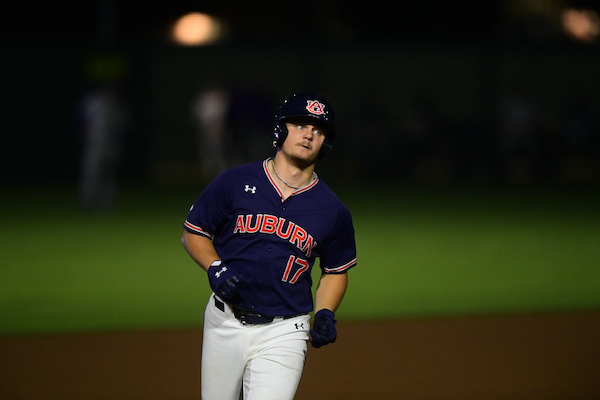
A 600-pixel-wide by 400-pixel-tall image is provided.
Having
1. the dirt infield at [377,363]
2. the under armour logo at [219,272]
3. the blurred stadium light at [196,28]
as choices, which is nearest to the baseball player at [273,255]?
the under armour logo at [219,272]

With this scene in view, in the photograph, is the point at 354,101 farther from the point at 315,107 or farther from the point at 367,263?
the point at 315,107

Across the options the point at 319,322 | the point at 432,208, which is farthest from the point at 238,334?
the point at 432,208

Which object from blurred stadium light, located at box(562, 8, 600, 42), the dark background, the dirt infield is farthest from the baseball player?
blurred stadium light, located at box(562, 8, 600, 42)

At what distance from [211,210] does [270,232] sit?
0.34 meters

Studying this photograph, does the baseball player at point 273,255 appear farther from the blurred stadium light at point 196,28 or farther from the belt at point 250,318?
the blurred stadium light at point 196,28

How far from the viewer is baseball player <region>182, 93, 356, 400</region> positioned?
4098 mm

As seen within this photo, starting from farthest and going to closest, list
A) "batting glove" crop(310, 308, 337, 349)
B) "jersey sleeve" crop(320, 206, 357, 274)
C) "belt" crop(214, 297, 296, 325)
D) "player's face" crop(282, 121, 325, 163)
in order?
"jersey sleeve" crop(320, 206, 357, 274), "player's face" crop(282, 121, 325, 163), "belt" crop(214, 297, 296, 325), "batting glove" crop(310, 308, 337, 349)

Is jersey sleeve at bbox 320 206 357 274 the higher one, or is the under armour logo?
jersey sleeve at bbox 320 206 357 274

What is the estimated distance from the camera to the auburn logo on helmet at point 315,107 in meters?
4.20

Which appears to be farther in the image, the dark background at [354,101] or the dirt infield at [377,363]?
the dark background at [354,101]

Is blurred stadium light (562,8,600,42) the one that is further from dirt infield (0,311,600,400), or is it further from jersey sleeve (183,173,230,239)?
jersey sleeve (183,173,230,239)

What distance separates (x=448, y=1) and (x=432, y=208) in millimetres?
18234

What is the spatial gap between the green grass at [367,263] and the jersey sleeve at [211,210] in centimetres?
415

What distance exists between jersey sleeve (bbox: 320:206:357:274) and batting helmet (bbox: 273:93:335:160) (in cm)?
38
